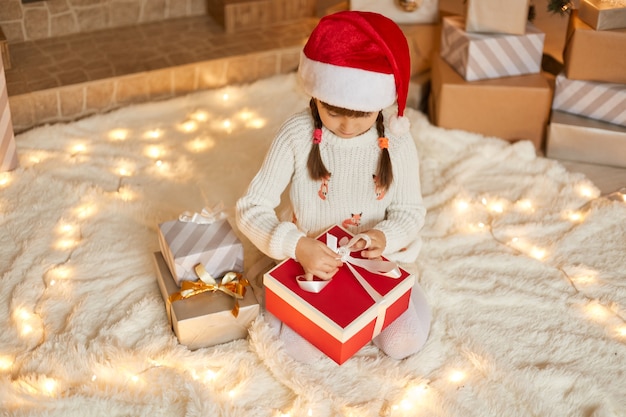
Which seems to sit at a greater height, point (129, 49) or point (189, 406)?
point (129, 49)

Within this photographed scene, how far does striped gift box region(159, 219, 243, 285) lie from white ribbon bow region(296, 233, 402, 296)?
0.19 m

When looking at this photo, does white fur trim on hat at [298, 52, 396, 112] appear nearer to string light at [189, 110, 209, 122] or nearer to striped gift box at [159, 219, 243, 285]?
striped gift box at [159, 219, 243, 285]

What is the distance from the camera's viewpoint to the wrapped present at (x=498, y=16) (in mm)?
2033

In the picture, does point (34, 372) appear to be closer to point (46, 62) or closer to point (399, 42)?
point (399, 42)

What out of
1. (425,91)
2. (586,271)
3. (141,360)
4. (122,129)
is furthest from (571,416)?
(122,129)

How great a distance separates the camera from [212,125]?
2.19m

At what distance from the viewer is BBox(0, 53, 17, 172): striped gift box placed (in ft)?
5.88

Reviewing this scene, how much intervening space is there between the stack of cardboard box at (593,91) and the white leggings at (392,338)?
0.91 metres

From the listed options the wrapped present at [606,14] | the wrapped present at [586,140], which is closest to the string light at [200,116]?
the wrapped present at [586,140]

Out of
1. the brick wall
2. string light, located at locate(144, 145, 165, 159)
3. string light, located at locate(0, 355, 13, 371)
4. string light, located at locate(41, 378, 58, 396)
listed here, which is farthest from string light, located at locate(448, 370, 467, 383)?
the brick wall

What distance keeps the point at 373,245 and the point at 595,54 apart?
1029 millimetres

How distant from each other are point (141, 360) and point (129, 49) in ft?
4.45

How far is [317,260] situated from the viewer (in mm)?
1302

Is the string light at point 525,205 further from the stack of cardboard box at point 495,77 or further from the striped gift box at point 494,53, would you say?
the striped gift box at point 494,53
